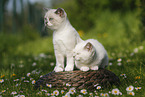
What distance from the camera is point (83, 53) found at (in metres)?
2.29

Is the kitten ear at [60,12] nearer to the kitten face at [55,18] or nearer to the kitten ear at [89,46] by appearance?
the kitten face at [55,18]

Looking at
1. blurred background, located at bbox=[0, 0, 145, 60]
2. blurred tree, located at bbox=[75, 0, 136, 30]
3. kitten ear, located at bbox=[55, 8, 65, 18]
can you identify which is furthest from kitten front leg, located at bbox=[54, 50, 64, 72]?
blurred tree, located at bbox=[75, 0, 136, 30]

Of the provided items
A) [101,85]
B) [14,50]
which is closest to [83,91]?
[101,85]

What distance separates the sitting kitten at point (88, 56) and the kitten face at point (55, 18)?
15.2 inches

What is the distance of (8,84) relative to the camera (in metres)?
2.71

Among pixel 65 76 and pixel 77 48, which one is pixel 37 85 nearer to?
pixel 65 76

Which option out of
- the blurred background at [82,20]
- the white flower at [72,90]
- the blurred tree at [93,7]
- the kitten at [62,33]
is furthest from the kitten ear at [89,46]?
the blurred tree at [93,7]

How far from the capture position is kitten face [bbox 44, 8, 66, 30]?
2369 millimetres

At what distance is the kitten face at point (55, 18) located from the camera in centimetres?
237

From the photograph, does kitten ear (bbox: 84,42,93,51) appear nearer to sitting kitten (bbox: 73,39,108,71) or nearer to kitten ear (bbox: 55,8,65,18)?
sitting kitten (bbox: 73,39,108,71)

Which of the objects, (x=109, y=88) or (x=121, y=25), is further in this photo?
(x=121, y=25)

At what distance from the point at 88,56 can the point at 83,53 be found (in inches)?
2.9

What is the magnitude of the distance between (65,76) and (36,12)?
1191 centimetres

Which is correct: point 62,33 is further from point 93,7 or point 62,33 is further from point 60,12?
point 93,7
